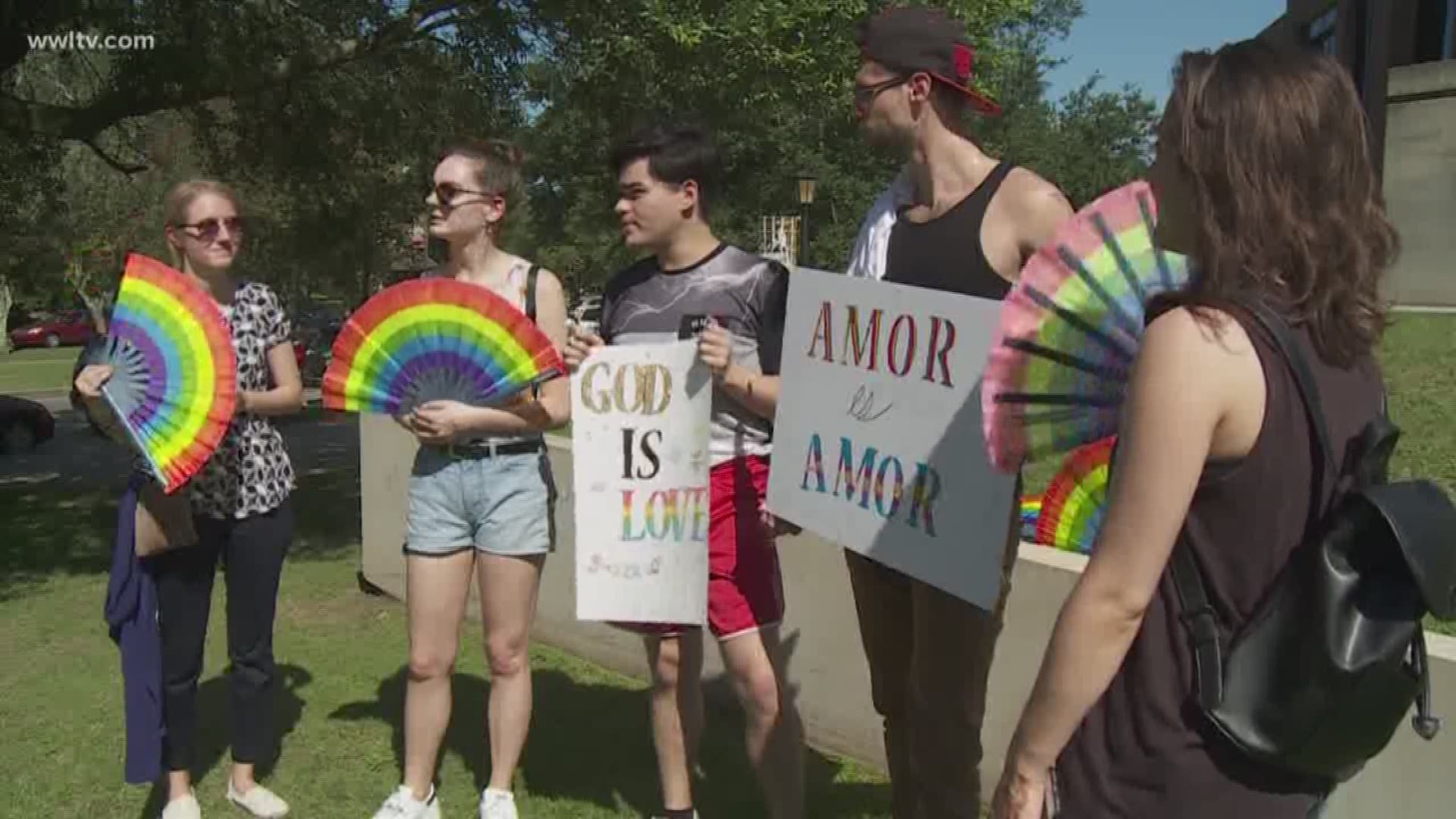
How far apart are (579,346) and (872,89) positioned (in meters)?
1.04

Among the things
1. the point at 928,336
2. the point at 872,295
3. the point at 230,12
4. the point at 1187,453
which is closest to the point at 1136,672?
the point at 1187,453

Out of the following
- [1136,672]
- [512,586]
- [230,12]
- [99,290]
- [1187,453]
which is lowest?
[99,290]

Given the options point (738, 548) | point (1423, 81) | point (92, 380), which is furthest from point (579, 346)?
point (1423, 81)

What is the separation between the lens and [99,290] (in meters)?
29.6

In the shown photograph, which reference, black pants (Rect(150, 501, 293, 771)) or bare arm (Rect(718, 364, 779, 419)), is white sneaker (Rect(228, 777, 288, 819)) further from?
bare arm (Rect(718, 364, 779, 419))

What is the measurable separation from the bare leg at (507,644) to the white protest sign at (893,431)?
A: 0.90 metres

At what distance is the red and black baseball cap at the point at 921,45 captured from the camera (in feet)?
8.05

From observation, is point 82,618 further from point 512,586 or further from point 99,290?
point 99,290

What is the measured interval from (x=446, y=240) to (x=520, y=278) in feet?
0.76

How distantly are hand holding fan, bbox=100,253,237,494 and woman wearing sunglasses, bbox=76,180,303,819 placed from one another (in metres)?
0.15

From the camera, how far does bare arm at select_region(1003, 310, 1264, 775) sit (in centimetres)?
139

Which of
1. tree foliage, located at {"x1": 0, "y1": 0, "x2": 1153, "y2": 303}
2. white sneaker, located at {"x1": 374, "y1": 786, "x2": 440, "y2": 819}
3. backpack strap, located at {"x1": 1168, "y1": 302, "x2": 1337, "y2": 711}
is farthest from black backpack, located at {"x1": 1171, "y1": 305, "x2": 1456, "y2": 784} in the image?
tree foliage, located at {"x1": 0, "y1": 0, "x2": 1153, "y2": 303}

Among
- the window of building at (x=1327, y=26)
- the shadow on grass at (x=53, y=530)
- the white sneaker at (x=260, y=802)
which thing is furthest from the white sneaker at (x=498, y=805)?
the window of building at (x=1327, y=26)

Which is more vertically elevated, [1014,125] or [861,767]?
[1014,125]
